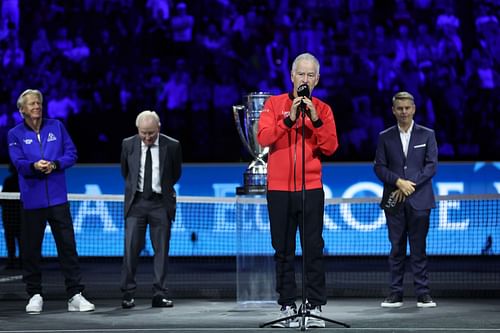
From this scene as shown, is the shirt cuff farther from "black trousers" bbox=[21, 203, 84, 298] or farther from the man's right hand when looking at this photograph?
"black trousers" bbox=[21, 203, 84, 298]

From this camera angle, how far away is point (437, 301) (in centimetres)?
1067

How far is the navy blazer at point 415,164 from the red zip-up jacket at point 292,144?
2266 mm

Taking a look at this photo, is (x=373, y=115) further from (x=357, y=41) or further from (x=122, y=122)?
(x=122, y=122)

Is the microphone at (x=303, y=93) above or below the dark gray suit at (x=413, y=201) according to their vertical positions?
above

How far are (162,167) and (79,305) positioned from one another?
153cm

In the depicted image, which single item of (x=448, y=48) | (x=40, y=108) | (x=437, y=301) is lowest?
(x=437, y=301)

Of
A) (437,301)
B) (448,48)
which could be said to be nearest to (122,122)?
(448,48)

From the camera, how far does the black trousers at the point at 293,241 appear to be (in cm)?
798

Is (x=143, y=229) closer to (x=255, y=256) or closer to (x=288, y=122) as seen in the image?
(x=255, y=256)

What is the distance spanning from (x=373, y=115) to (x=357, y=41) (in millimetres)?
1104

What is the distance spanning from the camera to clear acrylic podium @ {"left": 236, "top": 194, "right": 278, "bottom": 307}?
10219 mm

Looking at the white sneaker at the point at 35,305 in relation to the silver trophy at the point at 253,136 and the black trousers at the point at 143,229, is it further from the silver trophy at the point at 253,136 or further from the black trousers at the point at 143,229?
the silver trophy at the point at 253,136

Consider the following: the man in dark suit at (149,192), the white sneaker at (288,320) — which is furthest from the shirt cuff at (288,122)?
the man in dark suit at (149,192)

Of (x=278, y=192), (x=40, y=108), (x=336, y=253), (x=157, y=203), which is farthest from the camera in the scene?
(x=336, y=253)
